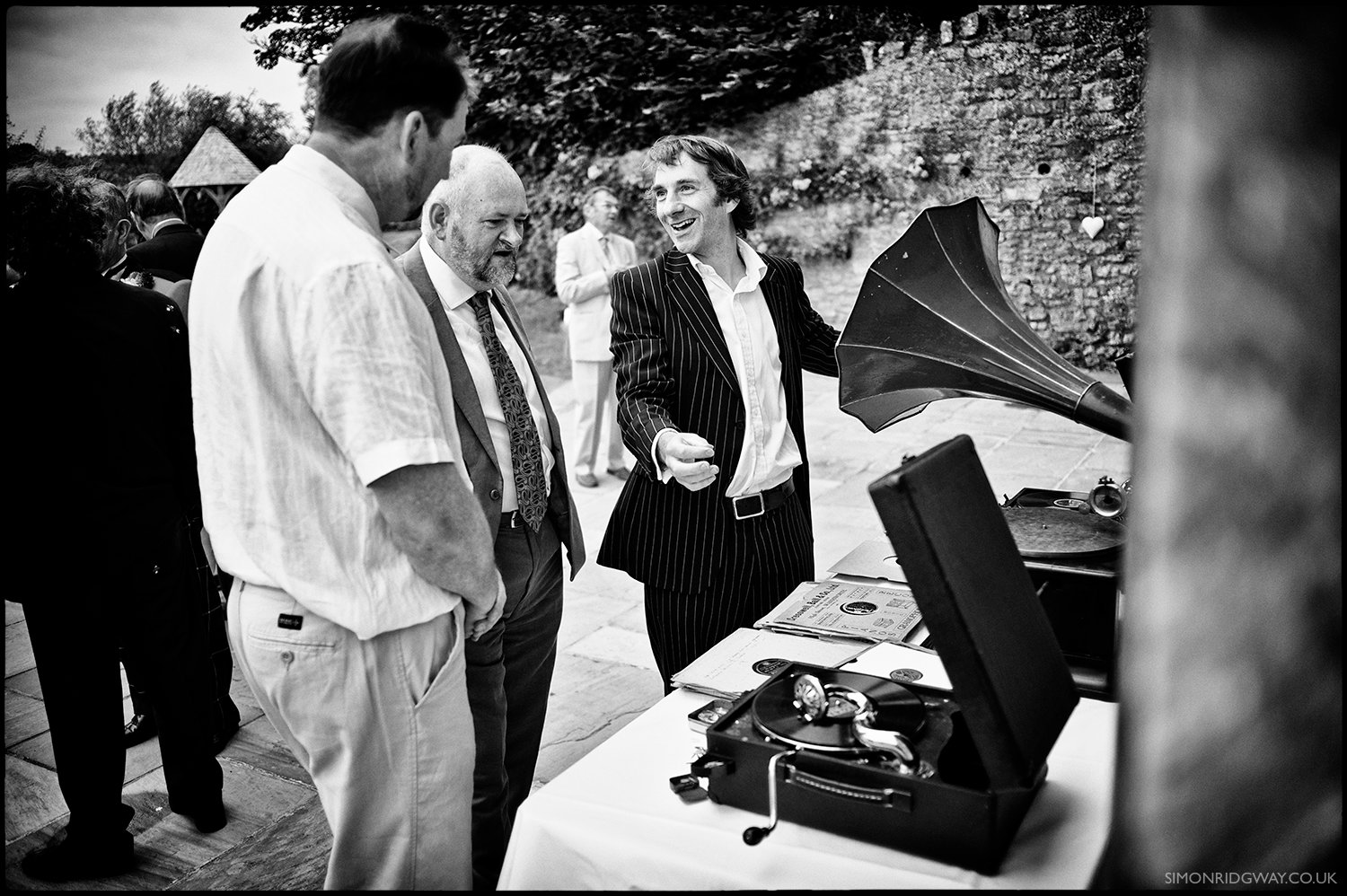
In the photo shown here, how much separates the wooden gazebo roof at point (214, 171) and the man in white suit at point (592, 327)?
3.05 m

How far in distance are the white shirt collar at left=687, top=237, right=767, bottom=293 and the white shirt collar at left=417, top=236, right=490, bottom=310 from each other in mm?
581

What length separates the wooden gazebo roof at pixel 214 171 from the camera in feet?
26.5

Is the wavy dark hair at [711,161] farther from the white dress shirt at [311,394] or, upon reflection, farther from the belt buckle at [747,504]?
the white dress shirt at [311,394]

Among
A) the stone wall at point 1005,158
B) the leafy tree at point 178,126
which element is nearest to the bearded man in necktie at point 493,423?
the leafy tree at point 178,126

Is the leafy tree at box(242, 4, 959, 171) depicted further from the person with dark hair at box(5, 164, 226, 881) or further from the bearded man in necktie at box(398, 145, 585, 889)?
the bearded man in necktie at box(398, 145, 585, 889)

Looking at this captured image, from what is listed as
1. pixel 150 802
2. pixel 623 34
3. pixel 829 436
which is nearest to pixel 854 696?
pixel 150 802

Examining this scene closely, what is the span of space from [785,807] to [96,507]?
6.55 feet

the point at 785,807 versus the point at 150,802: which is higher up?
the point at 785,807

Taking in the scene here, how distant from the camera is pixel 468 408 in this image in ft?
6.58

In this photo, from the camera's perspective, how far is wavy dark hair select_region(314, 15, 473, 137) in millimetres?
1483

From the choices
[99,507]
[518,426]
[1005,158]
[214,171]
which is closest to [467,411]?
[518,426]

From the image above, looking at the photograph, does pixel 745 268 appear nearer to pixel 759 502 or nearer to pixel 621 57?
pixel 759 502

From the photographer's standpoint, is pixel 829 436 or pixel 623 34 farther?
pixel 623 34

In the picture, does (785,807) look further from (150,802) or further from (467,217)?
(150,802)
